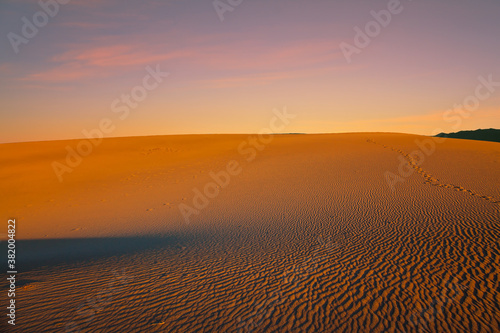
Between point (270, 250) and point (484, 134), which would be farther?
point (484, 134)

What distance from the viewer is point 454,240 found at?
771cm

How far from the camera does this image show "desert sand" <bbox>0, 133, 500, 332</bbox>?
506cm

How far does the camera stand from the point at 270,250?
832 cm

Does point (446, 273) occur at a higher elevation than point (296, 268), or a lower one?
lower

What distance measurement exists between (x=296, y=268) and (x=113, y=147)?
3346 centimetres

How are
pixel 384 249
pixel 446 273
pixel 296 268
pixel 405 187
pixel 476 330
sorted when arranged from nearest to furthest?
pixel 476 330 → pixel 446 273 → pixel 296 268 → pixel 384 249 → pixel 405 187

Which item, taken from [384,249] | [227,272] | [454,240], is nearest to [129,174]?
[227,272]

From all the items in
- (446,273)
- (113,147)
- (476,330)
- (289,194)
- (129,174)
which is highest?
(113,147)

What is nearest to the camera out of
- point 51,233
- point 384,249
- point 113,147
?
point 384,249

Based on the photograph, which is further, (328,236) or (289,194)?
(289,194)

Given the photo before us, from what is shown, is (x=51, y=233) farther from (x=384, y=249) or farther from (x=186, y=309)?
(x=384, y=249)

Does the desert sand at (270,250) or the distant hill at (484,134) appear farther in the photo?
the distant hill at (484,134)

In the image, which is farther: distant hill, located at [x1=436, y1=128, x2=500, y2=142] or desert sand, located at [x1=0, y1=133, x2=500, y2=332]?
distant hill, located at [x1=436, y1=128, x2=500, y2=142]

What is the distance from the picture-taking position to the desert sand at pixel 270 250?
5.06 meters
